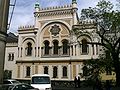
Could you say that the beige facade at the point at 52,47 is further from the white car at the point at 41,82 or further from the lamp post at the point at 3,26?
the lamp post at the point at 3,26

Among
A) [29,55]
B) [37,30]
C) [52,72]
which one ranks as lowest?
[52,72]

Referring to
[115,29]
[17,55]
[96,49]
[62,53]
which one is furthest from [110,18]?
[17,55]

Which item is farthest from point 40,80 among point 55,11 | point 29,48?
point 55,11

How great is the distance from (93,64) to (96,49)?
1240 centimetres

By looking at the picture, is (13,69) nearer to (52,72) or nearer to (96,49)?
(52,72)

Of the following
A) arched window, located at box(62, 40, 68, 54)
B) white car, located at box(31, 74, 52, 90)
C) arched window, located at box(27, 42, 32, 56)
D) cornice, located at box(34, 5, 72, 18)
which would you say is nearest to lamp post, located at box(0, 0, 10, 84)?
white car, located at box(31, 74, 52, 90)

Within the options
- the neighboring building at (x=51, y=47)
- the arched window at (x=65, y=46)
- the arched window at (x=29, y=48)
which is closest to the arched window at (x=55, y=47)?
the neighboring building at (x=51, y=47)

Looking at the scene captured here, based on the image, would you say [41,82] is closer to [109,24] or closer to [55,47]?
[109,24]

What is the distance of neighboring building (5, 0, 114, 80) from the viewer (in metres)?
40.2

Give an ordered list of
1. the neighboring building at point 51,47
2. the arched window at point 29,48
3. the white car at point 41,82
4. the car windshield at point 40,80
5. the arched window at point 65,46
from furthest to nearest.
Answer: the arched window at point 29,48 → the arched window at point 65,46 → the neighboring building at point 51,47 → the car windshield at point 40,80 → the white car at point 41,82

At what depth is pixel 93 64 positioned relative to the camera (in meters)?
27.6

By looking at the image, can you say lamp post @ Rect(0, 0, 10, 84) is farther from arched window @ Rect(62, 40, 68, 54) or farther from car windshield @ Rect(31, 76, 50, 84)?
arched window @ Rect(62, 40, 68, 54)

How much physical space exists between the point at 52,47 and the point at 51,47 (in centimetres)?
18

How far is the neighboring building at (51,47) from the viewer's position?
132 feet
